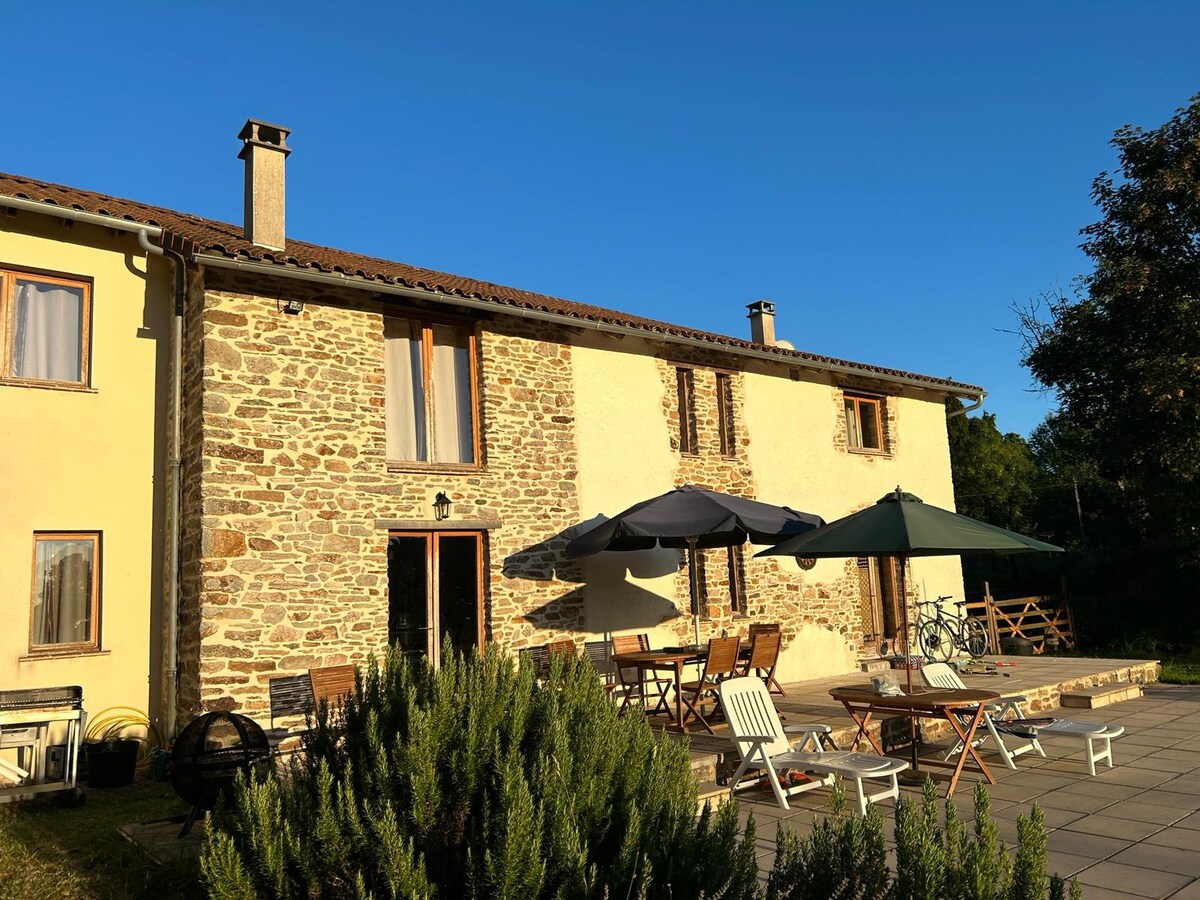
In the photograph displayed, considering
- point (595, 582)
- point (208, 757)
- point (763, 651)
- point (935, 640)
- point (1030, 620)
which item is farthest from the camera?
point (1030, 620)

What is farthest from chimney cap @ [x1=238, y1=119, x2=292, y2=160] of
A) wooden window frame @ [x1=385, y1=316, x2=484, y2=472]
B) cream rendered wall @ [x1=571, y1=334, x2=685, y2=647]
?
cream rendered wall @ [x1=571, y1=334, x2=685, y2=647]

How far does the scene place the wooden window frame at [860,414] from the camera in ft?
48.1

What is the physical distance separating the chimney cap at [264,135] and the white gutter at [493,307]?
6.24 feet

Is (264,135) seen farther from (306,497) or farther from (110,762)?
(110,762)

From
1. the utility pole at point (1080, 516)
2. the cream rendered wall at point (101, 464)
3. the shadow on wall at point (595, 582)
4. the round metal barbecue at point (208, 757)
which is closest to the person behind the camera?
the round metal barbecue at point (208, 757)

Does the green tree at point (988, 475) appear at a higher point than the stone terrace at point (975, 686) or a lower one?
higher

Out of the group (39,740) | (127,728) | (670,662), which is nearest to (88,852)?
(39,740)

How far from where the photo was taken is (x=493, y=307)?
9719mm

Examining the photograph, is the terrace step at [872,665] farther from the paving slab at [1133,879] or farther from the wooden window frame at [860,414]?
the paving slab at [1133,879]

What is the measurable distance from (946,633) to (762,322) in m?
6.08

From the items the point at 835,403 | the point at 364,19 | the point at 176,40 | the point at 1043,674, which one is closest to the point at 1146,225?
the point at 835,403

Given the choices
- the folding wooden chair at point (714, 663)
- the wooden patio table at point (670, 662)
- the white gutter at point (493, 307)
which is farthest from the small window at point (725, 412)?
the folding wooden chair at point (714, 663)

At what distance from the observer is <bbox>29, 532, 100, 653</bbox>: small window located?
7.70 m

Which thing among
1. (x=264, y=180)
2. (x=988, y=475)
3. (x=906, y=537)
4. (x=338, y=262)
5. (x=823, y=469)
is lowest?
(x=906, y=537)
